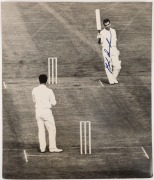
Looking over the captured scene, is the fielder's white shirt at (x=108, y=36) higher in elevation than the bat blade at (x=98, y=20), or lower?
lower

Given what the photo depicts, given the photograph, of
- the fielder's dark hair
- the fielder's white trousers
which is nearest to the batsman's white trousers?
the fielder's dark hair

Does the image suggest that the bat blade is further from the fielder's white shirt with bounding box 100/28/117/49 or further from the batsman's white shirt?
the batsman's white shirt

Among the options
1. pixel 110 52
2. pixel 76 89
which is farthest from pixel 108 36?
pixel 76 89

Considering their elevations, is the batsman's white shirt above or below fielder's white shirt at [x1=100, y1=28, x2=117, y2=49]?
below

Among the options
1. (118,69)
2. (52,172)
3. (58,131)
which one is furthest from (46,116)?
(118,69)

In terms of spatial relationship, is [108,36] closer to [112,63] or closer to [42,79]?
[112,63]

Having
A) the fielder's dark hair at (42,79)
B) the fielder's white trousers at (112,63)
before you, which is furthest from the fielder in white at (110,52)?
the fielder's dark hair at (42,79)

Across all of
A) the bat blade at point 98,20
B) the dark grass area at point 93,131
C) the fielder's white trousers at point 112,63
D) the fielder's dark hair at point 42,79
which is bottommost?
the dark grass area at point 93,131

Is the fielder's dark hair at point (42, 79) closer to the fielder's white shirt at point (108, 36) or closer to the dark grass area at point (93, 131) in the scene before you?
the dark grass area at point (93, 131)
